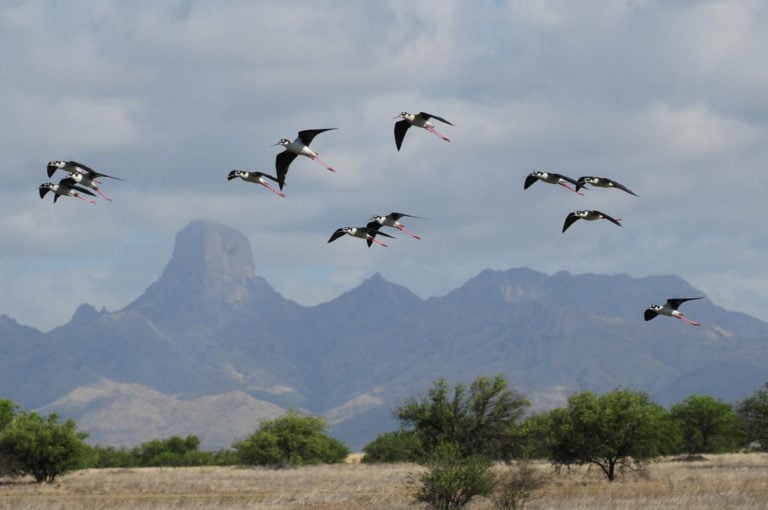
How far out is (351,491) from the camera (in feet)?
237

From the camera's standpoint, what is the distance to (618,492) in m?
67.3

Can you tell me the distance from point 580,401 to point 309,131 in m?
43.5

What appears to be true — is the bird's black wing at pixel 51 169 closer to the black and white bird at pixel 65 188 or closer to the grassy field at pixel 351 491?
the black and white bird at pixel 65 188

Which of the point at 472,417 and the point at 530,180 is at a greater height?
the point at 530,180

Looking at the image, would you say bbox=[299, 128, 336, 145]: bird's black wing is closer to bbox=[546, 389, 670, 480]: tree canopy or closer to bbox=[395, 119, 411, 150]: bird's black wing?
bbox=[395, 119, 411, 150]: bird's black wing

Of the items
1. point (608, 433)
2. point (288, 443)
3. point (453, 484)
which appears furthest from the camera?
point (288, 443)

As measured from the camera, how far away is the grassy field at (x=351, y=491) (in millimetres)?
60031

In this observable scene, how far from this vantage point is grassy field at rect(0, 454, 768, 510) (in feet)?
197

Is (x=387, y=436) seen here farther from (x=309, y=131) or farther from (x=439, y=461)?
(x=309, y=131)

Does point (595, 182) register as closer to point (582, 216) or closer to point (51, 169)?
point (582, 216)

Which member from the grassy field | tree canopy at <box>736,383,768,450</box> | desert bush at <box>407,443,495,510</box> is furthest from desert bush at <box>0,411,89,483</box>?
tree canopy at <box>736,383,768,450</box>

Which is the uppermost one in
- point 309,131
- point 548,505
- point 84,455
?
point 309,131

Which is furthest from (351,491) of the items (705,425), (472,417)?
(705,425)

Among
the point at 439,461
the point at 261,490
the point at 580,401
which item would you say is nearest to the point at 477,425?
the point at 580,401
